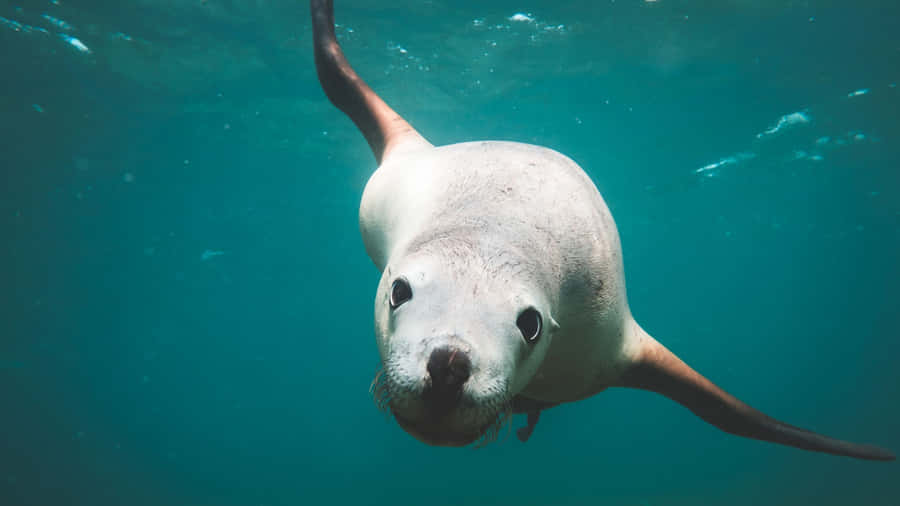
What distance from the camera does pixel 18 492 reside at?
24.1 metres

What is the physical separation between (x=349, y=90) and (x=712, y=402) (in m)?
3.58

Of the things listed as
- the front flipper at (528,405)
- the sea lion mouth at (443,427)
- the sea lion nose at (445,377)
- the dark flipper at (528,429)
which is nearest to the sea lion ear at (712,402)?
the front flipper at (528,405)

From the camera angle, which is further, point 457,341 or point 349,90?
point 349,90

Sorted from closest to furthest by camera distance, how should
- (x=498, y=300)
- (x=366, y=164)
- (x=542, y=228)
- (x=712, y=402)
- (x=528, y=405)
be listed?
(x=498, y=300), (x=542, y=228), (x=712, y=402), (x=528, y=405), (x=366, y=164)

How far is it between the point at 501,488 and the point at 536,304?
3099 cm

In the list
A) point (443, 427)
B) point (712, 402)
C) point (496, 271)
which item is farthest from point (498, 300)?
point (712, 402)

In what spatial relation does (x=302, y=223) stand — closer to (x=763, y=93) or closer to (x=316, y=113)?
(x=316, y=113)

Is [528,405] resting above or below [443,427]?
below

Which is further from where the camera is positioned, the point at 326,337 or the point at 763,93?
the point at 326,337

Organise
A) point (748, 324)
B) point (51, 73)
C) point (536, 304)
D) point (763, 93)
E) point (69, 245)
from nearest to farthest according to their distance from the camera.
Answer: point (536, 304), point (51, 73), point (763, 93), point (69, 245), point (748, 324)

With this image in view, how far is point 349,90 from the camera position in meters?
4.12

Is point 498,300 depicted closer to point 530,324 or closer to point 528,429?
point 530,324

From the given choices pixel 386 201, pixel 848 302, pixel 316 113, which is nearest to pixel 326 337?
pixel 316 113

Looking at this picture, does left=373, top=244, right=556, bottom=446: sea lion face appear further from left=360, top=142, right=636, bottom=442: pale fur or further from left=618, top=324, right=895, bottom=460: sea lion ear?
left=618, top=324, right=895, bottom=460: sea lion ear
